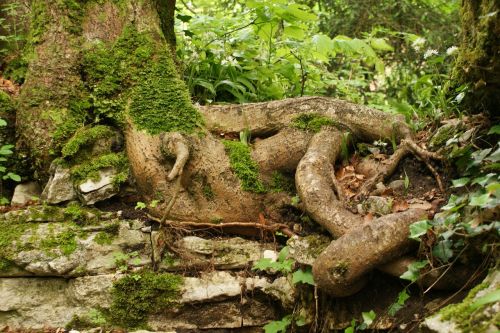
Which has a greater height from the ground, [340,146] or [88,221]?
[340,146]

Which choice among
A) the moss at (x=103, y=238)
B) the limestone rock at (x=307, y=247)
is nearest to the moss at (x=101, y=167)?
the moss at (x=103, y=238)

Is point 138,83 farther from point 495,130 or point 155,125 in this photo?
point 495,130

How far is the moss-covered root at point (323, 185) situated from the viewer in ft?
13.3

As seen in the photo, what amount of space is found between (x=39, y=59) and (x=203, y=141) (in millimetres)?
1916

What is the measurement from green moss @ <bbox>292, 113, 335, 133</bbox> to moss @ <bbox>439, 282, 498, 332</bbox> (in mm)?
2272

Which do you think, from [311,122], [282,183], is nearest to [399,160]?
[311,122]

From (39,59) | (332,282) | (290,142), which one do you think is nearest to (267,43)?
(290,142)

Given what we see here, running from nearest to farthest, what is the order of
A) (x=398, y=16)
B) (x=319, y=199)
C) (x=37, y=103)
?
(x=319, y=199), (x=37, y=103), (x=398, y=16)

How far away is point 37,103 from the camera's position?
5.14 m

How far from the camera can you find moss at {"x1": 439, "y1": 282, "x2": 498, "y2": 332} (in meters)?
2.66

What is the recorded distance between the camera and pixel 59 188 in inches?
193

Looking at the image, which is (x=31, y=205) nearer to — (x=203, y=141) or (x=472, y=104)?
(x=203, y=141)

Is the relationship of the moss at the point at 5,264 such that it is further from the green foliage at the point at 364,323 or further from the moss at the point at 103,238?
the green foliage at the point at 364,323

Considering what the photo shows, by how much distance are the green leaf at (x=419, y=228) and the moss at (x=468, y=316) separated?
459 mm
